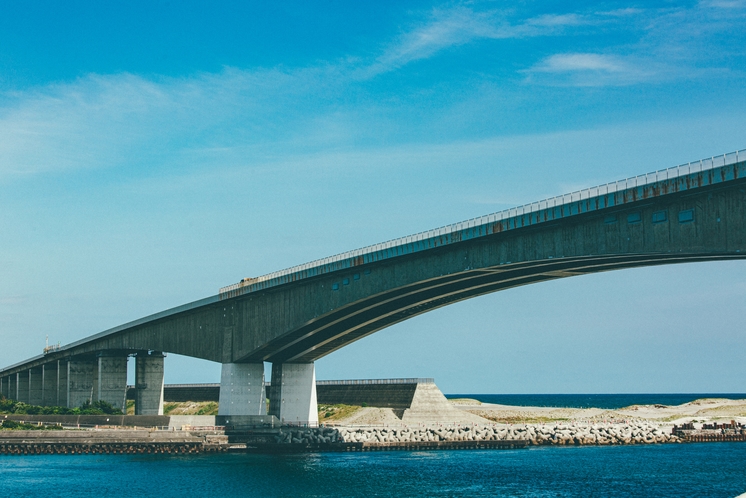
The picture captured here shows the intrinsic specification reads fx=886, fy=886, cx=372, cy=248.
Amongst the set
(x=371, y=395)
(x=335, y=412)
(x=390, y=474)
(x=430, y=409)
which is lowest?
(x=390, y=474)

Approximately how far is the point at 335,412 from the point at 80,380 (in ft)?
117

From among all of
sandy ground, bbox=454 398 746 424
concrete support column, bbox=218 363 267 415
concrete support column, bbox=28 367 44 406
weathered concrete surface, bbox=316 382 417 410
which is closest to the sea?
concrete support column, bbox=218 363 267 415

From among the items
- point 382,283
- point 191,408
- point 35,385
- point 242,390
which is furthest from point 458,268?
point 191,408

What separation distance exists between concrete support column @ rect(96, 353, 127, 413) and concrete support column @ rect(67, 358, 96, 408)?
244 inches

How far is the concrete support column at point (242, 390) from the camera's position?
292ft

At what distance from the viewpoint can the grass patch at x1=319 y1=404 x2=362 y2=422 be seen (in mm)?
110500

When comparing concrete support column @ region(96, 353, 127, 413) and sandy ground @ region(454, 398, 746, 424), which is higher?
concrete support column @ region(96, 353, 127, 413)

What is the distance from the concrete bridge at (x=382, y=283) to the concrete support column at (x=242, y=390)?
0.11 m

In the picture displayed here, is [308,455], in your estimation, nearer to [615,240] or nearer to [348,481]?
[348,481]

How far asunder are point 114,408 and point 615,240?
70.9 m

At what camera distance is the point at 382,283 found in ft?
244

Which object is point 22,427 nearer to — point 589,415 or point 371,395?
point 371,395

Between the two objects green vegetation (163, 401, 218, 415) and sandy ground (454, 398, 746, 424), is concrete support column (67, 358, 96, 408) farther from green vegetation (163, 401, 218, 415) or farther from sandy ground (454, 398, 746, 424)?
sandy ground (454, 398, 746, 424)

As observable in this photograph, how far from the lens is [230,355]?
9031 cm
